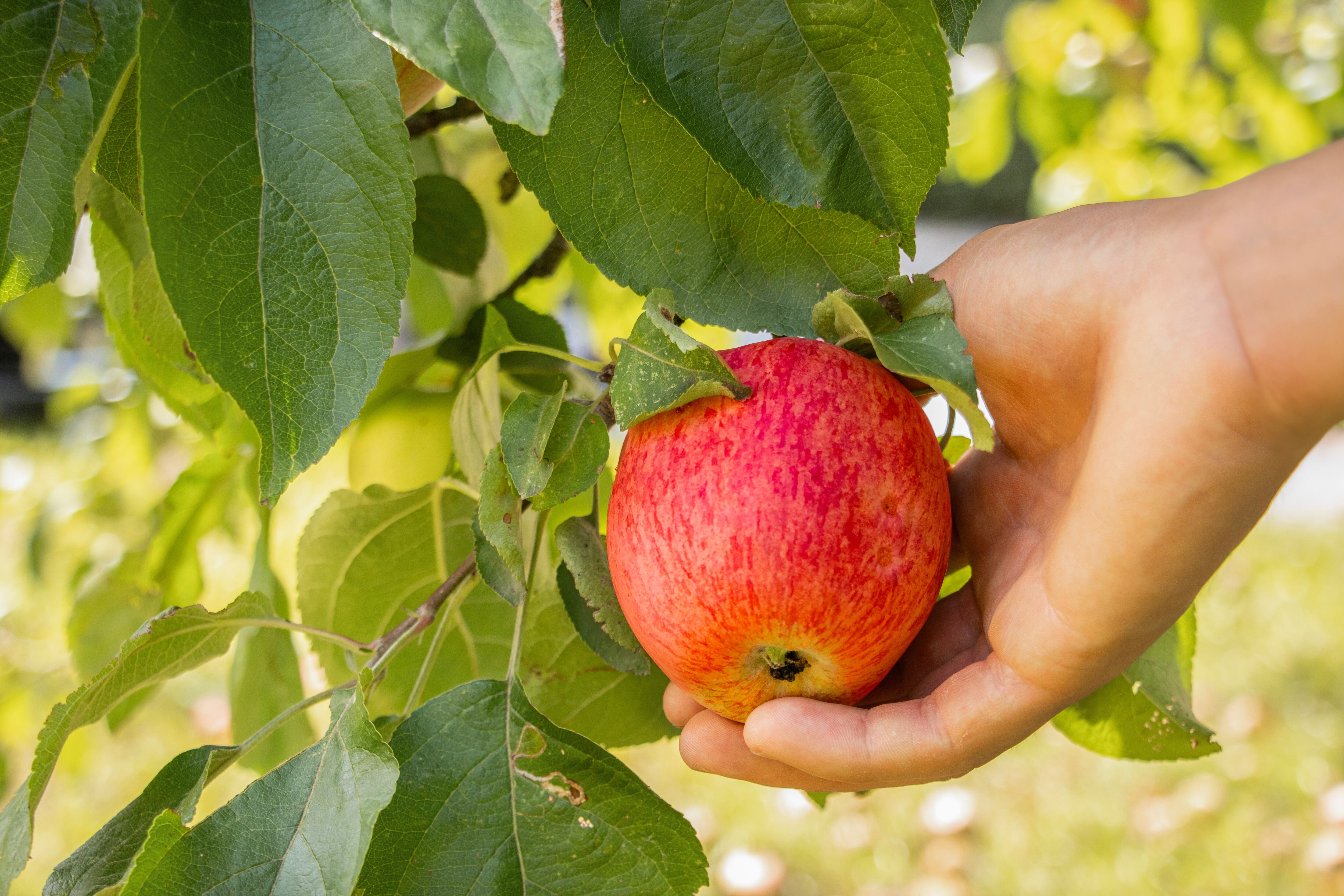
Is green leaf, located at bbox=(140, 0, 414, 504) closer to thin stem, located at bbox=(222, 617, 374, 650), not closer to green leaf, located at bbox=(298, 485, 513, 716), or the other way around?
thin stem, located at bbox=(222, 617, 374, 650)

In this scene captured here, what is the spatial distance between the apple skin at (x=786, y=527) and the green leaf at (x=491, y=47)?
22 centimetres

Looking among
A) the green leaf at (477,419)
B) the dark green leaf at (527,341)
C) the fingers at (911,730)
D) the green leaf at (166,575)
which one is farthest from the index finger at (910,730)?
the green leaf at (166,575)

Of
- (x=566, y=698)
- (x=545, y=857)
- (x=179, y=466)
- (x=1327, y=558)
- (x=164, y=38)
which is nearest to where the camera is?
(x=164, y=38)

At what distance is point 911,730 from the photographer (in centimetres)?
62

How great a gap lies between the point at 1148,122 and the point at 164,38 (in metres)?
2.02

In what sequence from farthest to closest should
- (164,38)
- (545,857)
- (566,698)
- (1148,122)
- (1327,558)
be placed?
1. (1327,558)
2. (1148,122)
3. (566,698)
4. (545,857)
5. (164,38)

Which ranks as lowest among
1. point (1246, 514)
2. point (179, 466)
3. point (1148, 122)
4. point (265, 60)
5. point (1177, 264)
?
point (179, 466)

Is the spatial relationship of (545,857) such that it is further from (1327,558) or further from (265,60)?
(1327,558)

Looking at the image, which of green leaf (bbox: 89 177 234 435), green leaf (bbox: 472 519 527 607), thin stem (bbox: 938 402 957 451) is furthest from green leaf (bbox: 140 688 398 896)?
thin stem (bbox: 938 402 957 451)

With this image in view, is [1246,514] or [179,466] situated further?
[179,466]

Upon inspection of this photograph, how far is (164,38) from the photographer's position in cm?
49

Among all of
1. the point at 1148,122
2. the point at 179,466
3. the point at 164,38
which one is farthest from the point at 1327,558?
the point at 164,38

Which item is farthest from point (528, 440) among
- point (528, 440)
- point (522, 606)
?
point (522, 606)

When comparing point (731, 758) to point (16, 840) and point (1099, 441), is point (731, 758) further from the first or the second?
point (16, 840)
